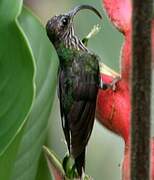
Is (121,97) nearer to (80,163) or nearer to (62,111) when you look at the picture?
(80,163)

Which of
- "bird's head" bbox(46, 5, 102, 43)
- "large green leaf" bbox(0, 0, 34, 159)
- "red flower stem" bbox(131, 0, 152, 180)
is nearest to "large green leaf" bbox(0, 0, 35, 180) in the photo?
"large green leaf" bbox(0, 0, 34, 159)

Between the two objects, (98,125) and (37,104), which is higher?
(37,104)

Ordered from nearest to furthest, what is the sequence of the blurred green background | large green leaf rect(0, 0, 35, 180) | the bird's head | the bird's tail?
large green leaf rect(0, 0, 35, 180), the bird's tail, the bird's head, the blurred green background

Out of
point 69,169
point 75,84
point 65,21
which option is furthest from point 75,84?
point 69,169

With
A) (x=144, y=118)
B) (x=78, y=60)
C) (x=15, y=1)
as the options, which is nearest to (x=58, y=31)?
(x=78, y=60)

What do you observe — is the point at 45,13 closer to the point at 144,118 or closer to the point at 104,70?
the point at 104,70

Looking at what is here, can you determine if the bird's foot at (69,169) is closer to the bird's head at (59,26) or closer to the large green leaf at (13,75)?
the large green leaf at (13,75)

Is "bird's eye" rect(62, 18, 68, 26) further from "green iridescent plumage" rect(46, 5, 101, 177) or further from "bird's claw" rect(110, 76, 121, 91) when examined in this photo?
"bird's claw" rect(110, 76, 121, 91)
